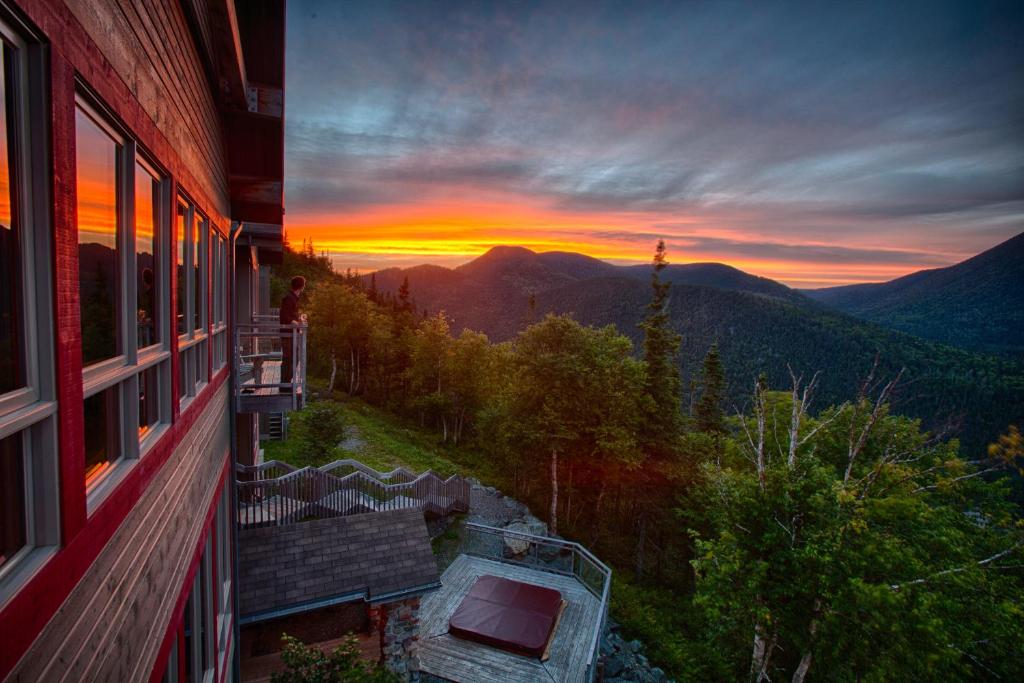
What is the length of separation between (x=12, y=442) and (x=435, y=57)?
17010 mm

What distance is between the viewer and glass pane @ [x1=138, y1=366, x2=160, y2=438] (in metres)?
2.92

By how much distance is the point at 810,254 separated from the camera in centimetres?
9000

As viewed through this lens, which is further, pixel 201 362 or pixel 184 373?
pixel 201 362

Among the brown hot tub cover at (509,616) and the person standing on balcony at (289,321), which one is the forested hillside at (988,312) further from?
the person standing on balcony at (289,321)

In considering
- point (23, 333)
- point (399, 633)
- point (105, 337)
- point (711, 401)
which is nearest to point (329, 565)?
point (399, 633)

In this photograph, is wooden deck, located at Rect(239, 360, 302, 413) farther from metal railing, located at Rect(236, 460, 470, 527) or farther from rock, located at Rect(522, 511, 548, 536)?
rock, located at Rect(522, 511, 548, 536)

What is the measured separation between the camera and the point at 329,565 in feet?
30.9

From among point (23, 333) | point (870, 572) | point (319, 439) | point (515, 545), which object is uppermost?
point (23, 333)

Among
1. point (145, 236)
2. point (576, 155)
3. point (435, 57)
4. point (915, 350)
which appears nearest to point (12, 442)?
point (145, 236)

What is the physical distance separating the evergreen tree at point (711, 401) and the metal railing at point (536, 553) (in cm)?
1559

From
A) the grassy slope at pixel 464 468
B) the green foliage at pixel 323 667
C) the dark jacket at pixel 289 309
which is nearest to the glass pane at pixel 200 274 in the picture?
the dark jacket at pixel 289 309

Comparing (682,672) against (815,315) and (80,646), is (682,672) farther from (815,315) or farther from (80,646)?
(815,315)

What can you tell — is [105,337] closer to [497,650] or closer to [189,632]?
[189,632]

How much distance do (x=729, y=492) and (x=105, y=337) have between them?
14.1 meters
